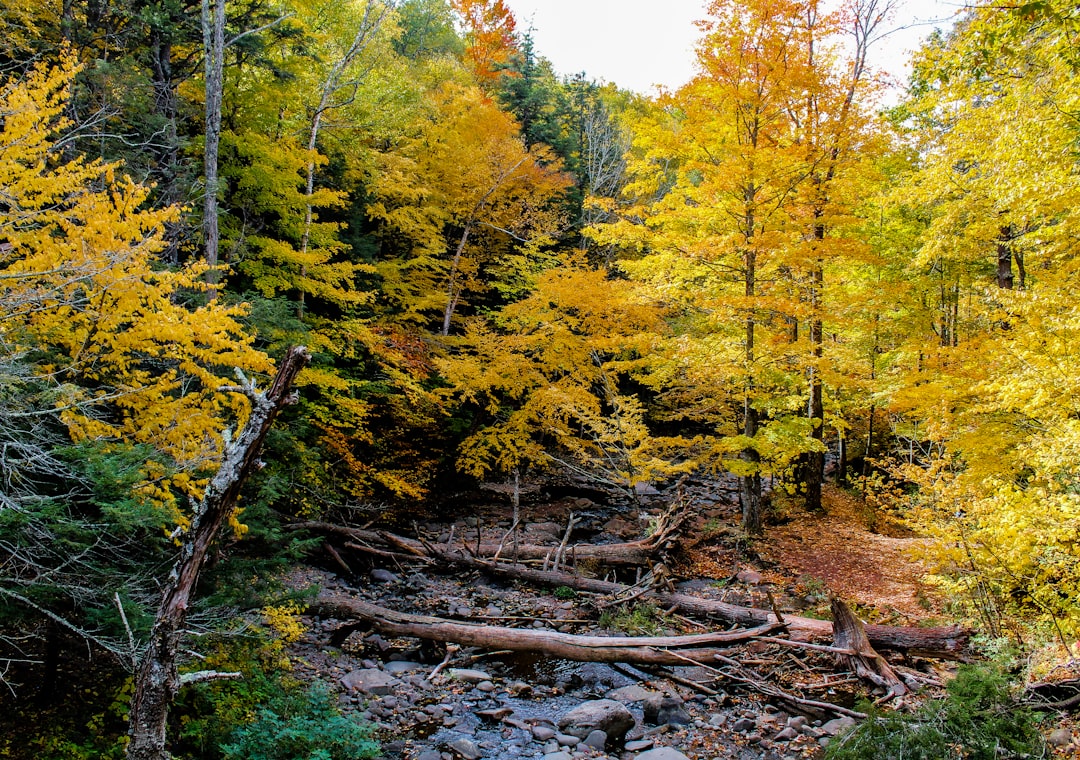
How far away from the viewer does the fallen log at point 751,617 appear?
24.3 ft

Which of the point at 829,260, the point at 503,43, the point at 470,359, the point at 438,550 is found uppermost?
the point at 503,43

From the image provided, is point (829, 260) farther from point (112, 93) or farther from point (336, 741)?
point (112, 93)

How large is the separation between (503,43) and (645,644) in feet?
94.4

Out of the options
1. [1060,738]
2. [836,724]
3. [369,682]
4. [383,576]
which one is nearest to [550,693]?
[369,682]

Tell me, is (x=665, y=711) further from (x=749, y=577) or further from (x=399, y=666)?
(x=749, y=577)

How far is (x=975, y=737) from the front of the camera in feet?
15.0

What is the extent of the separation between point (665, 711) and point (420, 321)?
12.2 metres

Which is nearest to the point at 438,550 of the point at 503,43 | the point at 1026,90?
the point at 1026,90

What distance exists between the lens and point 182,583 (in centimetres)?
405

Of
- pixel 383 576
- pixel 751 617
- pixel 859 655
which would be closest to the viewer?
pixel 859 655

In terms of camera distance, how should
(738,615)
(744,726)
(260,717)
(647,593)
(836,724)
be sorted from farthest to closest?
(647,593) → (738,615) → (744,726) → (836,724) → (260,717)

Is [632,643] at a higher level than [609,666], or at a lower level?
higher

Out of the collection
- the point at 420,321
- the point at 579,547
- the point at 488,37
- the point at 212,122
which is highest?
the point at 488,37

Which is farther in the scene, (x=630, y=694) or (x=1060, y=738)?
(x=630, y=694)
